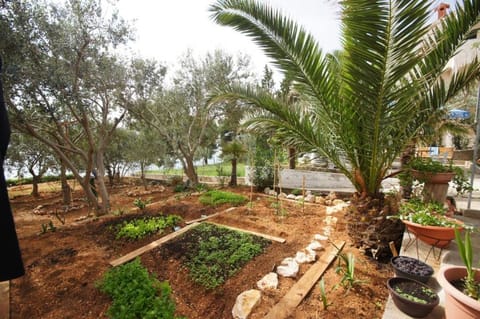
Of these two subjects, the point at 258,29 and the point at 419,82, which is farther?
the point at 258,29

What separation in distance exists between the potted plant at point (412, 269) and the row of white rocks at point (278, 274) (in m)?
1.15

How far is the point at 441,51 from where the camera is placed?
244 centimetres

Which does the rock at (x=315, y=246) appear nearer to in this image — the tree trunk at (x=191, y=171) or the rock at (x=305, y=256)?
the rock at (x=305, y=256)

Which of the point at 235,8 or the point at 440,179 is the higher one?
the point at 235,8

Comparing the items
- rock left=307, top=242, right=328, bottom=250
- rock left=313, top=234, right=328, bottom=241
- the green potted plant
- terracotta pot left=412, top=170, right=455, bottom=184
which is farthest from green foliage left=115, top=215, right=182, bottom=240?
terracotta pot left=412, top=170, right=455, bottom=184

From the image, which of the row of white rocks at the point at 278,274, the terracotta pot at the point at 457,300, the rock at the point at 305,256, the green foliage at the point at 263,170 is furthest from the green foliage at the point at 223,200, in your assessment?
the terracotta pot at the point at 457,300

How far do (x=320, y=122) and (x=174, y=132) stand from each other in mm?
7517

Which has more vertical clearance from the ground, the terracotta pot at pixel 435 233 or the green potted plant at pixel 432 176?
the green potted plant at pixel 432 176

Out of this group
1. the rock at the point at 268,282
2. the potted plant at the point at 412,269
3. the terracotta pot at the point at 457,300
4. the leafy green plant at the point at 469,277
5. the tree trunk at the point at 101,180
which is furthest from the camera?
the tree trunk at the point at 101,180

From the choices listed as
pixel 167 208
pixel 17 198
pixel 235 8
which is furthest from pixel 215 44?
pixel 17 198

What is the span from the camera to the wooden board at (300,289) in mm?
2131

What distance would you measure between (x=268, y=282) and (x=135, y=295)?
1.57 m

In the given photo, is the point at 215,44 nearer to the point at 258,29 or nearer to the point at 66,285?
the point at 258,29

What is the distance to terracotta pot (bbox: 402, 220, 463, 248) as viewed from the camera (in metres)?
2.19
